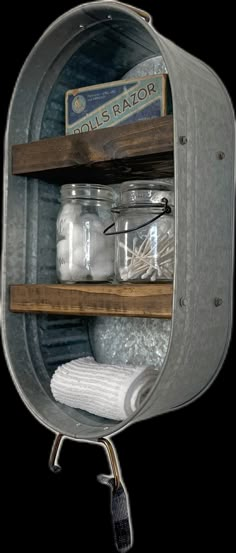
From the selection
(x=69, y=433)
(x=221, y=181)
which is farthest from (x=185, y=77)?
(x=69, y=433)

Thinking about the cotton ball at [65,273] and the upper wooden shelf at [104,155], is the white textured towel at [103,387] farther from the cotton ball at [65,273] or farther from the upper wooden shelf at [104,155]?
the upper wooden shelf at [104,155]

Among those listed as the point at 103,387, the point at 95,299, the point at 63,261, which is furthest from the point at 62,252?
the point at 103,387

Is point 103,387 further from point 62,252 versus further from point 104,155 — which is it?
point 104,155

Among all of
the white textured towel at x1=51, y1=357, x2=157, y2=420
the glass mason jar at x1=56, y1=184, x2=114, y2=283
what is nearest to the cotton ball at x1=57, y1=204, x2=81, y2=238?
the glass mason jar at x1=56, y1=184, x2=114, y2=283

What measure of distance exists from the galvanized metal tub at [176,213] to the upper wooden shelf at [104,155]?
4cm

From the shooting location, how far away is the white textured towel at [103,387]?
3.81 feet

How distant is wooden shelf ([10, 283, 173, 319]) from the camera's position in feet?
3.53

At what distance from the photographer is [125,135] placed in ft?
3.73

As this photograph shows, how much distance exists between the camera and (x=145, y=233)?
1189 mm

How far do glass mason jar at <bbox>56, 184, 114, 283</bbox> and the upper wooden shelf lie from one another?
4 centimetres

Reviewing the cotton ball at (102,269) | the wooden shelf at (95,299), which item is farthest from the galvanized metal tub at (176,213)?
the cotton ball at (102,269)

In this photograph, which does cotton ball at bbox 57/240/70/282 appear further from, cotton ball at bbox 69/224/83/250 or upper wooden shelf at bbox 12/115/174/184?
upper wooden shelf at bbox 12/115/174/184

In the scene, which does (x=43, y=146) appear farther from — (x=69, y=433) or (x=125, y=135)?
(x=69, y=433)

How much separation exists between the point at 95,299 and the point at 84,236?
Result: 144 mm
